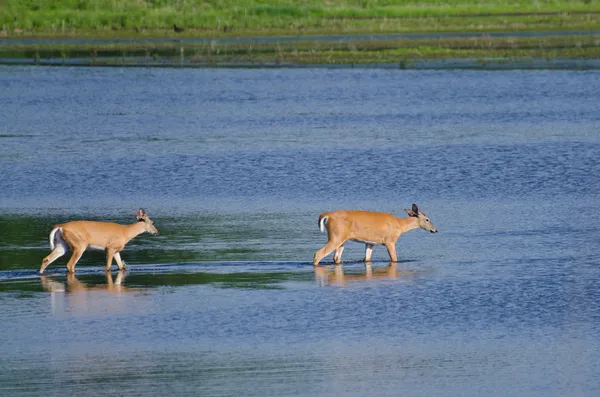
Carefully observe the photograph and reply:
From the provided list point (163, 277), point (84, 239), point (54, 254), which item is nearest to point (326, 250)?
point (163, 277)

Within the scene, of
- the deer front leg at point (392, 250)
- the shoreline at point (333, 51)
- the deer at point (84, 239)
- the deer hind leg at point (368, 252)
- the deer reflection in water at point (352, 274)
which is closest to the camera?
the deer reflection in water at point (352, 274)

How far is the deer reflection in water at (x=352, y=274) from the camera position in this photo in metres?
18.0

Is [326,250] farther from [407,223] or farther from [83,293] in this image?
[83,293]

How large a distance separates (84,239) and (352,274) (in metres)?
3.68

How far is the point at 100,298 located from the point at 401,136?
64.8 feet

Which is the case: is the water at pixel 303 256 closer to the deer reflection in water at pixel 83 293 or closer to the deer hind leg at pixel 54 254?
the deer reflection in water at pixel 83 293

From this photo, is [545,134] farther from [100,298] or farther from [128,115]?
[100,298]

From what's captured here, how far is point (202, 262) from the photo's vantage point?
19359 mm

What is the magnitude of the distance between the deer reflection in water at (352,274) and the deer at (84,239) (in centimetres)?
276

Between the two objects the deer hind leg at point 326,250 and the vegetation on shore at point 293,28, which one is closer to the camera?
the deer hind leg at point 326,250

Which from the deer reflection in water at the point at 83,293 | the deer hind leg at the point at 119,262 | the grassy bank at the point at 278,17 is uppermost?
the grassy bank at the point at 278,17

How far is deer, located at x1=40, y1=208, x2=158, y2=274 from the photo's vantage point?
1844 cm

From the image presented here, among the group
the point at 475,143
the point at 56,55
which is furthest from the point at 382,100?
the point at 56,55

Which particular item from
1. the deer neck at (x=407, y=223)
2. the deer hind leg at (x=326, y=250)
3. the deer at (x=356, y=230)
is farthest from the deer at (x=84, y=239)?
the deer neck at (x=407, y=223)
